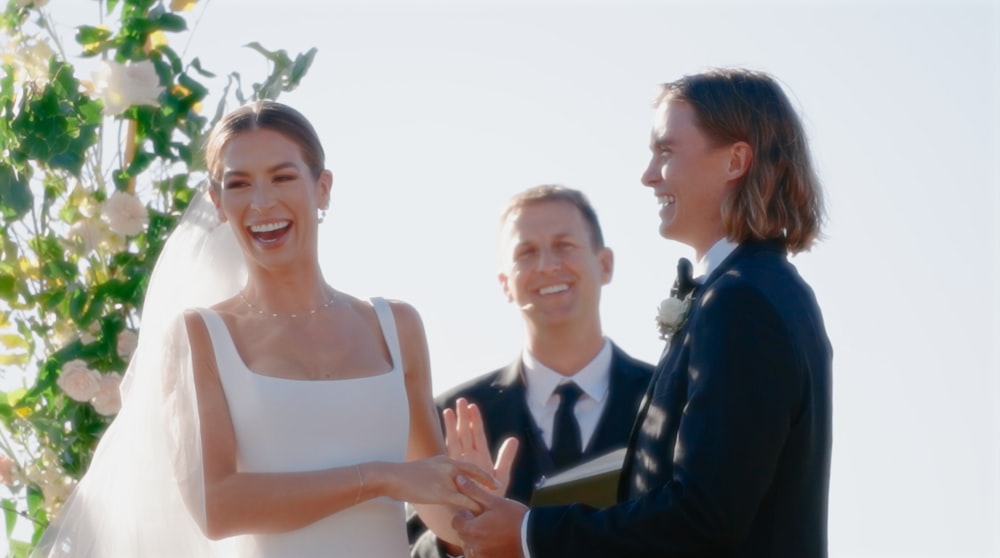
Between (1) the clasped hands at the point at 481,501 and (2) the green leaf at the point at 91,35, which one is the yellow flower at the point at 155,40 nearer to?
(2) the green leaf at the point at 91,35

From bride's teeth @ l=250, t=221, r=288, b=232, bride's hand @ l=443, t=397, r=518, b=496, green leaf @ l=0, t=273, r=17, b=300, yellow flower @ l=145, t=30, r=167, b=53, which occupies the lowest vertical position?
bride's hand @ l=443, t=397, r=518, b=496

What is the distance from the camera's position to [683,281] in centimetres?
542

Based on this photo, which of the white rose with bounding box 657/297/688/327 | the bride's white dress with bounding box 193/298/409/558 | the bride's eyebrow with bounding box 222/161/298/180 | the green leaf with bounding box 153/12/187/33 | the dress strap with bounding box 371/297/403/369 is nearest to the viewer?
the white rose with bounding box 657/297/688/327

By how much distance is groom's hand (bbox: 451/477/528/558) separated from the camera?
17.4 ft

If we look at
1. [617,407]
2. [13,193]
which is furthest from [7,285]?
[617,407]

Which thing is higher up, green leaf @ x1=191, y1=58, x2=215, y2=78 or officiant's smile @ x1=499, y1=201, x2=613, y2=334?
green leaf @ x1=191, y1=58, x2=215, y2=78

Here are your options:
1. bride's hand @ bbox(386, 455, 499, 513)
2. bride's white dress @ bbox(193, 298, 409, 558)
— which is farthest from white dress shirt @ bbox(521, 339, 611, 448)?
bride's hand @ bbox(386, 455, 499, 513)

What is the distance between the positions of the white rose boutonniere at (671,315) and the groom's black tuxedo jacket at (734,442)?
8 centimetres

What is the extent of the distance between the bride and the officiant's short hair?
155 centimetres

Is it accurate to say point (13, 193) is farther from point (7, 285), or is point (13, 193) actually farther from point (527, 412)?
point (527, 412)

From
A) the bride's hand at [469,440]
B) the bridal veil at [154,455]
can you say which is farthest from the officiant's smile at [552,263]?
the bridal veil at [154,455]

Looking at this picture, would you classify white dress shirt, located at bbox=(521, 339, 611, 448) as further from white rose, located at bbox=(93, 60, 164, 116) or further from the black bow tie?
white rose, located at bbox=(93, 60, 164, 116)

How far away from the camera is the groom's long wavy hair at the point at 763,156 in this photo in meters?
5.31

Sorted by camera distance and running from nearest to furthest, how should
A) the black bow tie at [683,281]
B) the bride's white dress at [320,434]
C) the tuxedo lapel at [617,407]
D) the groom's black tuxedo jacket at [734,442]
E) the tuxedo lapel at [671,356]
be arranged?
1. the groom's black tuxedo jacket at [734,442]
2. the tuxedo lapel at [671,356]
3. the black bow tie at [683,281]
4. the bride's white dress at [320,434]
5. the tuxedo lapel at [617,407]
